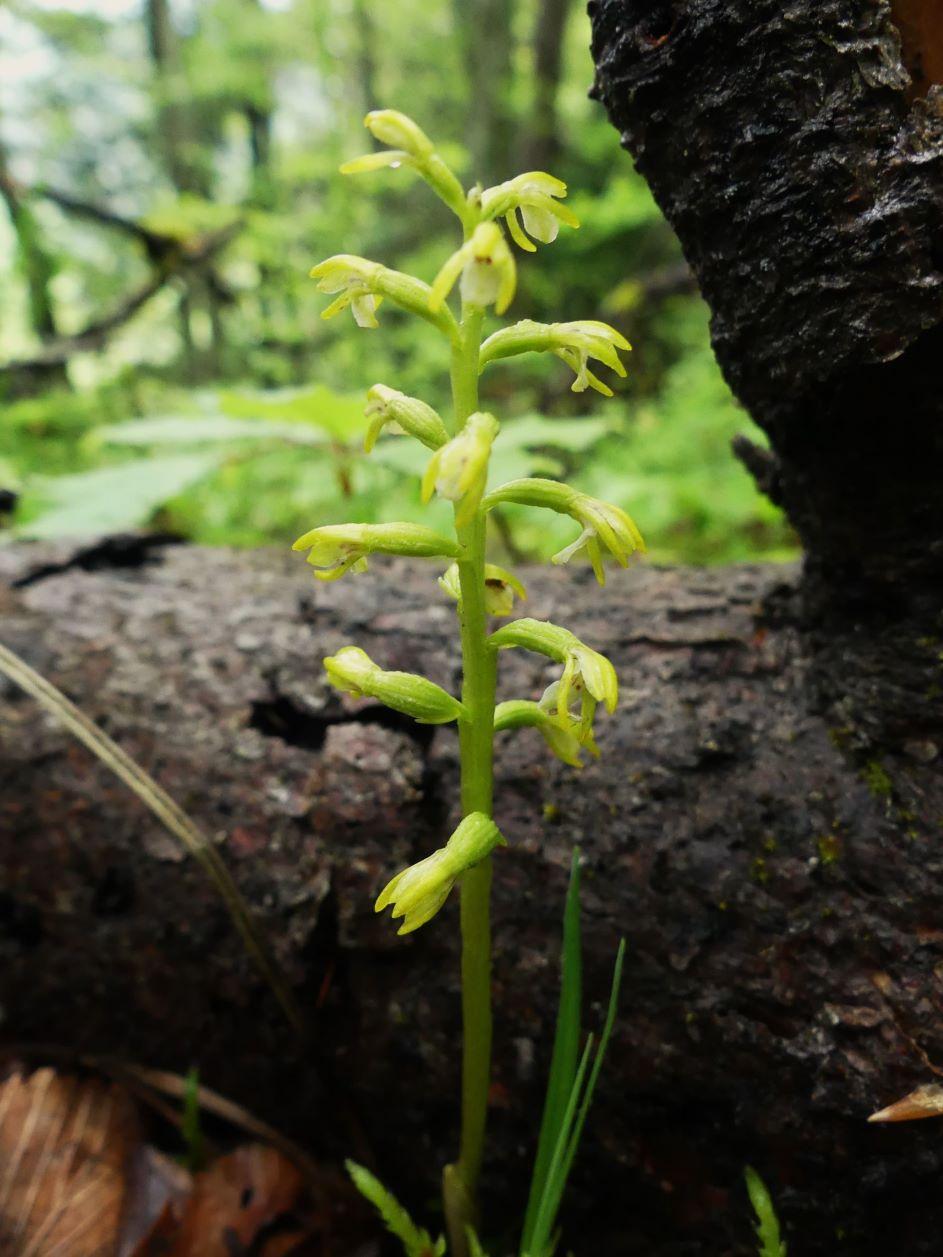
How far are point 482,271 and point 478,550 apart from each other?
322 mm

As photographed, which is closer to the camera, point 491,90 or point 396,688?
point 396,688

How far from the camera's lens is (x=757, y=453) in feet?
5.31

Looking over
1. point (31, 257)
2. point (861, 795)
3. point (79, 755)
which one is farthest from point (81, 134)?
point (861, 795)

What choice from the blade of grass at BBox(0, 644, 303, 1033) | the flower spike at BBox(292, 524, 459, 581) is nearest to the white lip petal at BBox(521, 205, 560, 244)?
the flower spike at BBox(292, 524, 459, 581)

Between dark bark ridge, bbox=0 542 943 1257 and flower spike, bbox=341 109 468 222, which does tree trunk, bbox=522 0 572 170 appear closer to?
dark bark ridge, bbox=0 542 943 1257

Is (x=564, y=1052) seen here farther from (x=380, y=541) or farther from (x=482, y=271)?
(x=482, y=271)

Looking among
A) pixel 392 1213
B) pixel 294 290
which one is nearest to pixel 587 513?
pixel 392 1213

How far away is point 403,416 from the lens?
42.0 inches

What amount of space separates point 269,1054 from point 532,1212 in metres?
0.66

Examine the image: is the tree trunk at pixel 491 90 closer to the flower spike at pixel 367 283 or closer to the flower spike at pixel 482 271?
the flower spike at pixel 367 283

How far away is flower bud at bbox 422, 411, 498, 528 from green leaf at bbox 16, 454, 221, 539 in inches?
68.3

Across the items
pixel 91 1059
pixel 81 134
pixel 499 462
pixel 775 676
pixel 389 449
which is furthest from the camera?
pixel 81 134

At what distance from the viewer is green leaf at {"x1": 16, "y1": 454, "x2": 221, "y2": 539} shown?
243 cm

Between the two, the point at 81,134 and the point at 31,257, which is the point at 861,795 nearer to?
the point at 31,257
